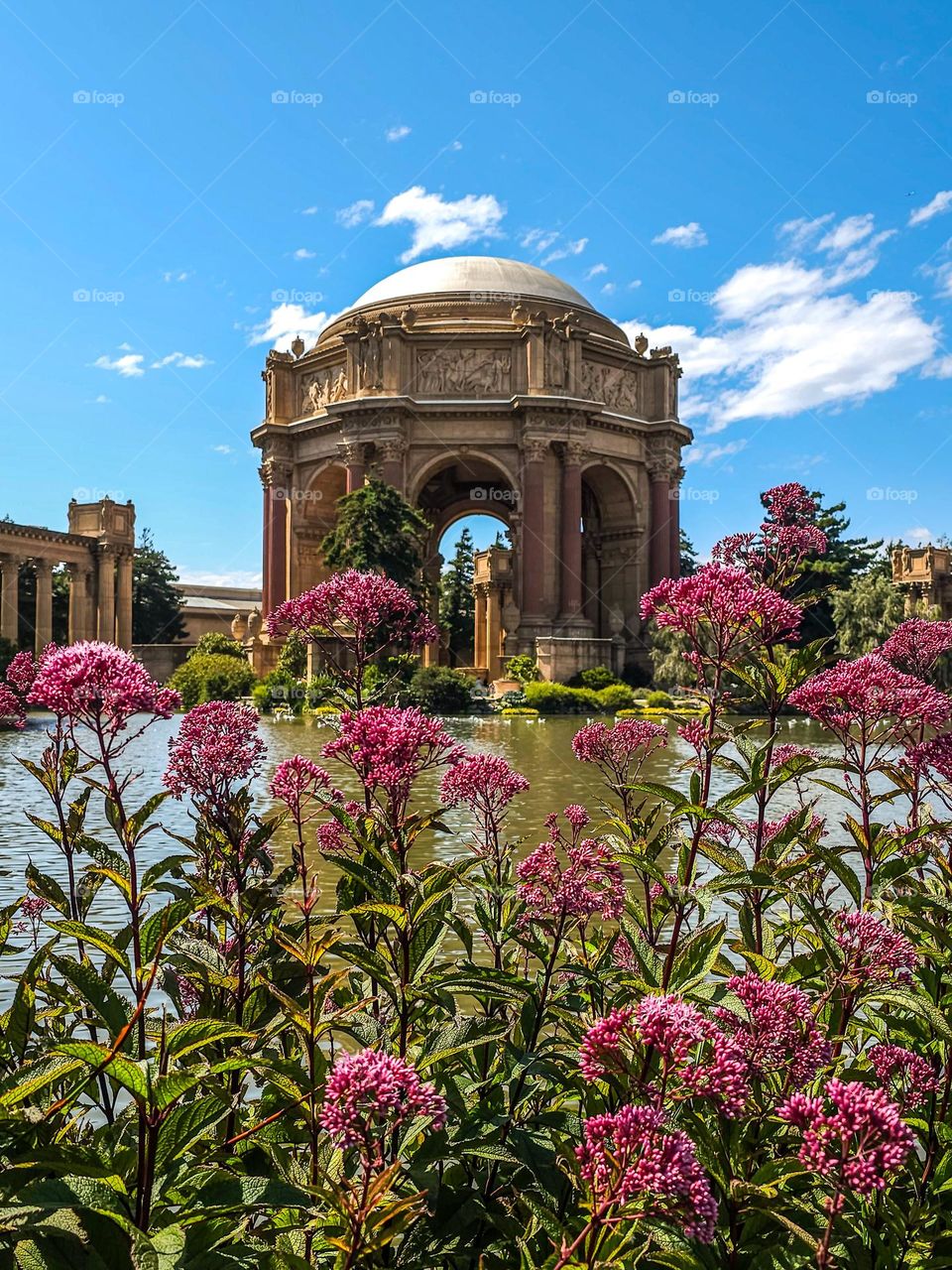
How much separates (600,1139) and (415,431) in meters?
47.2

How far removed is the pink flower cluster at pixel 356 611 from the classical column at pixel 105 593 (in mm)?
59403

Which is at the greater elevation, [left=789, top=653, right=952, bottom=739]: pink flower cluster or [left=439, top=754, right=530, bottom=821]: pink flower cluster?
[left=789, top=653, right=952, bottom=739]: pink flower cluster

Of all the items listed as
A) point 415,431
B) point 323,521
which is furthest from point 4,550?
point 415,431

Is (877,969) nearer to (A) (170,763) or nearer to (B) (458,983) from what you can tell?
(B) (458,983)

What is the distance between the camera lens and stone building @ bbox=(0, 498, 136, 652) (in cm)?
5450

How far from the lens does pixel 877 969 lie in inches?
96.0

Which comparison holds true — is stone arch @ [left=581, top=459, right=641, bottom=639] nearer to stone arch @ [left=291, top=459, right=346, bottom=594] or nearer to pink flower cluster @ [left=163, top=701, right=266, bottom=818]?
stone arch @ [left=291, top=459, right=346, bottom=594]

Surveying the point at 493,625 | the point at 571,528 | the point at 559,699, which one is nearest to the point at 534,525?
the point at 571,528

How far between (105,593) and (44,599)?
176 inches

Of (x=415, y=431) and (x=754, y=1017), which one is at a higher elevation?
(x=415, y=431)

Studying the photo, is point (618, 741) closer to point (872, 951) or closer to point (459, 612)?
point (872, 951)

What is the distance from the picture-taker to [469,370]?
47.6 meters

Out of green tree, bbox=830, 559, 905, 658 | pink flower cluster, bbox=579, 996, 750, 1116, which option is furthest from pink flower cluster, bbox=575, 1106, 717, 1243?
green tree, bbox=830, 559, 905, 658

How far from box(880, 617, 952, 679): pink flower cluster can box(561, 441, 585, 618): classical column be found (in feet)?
139
